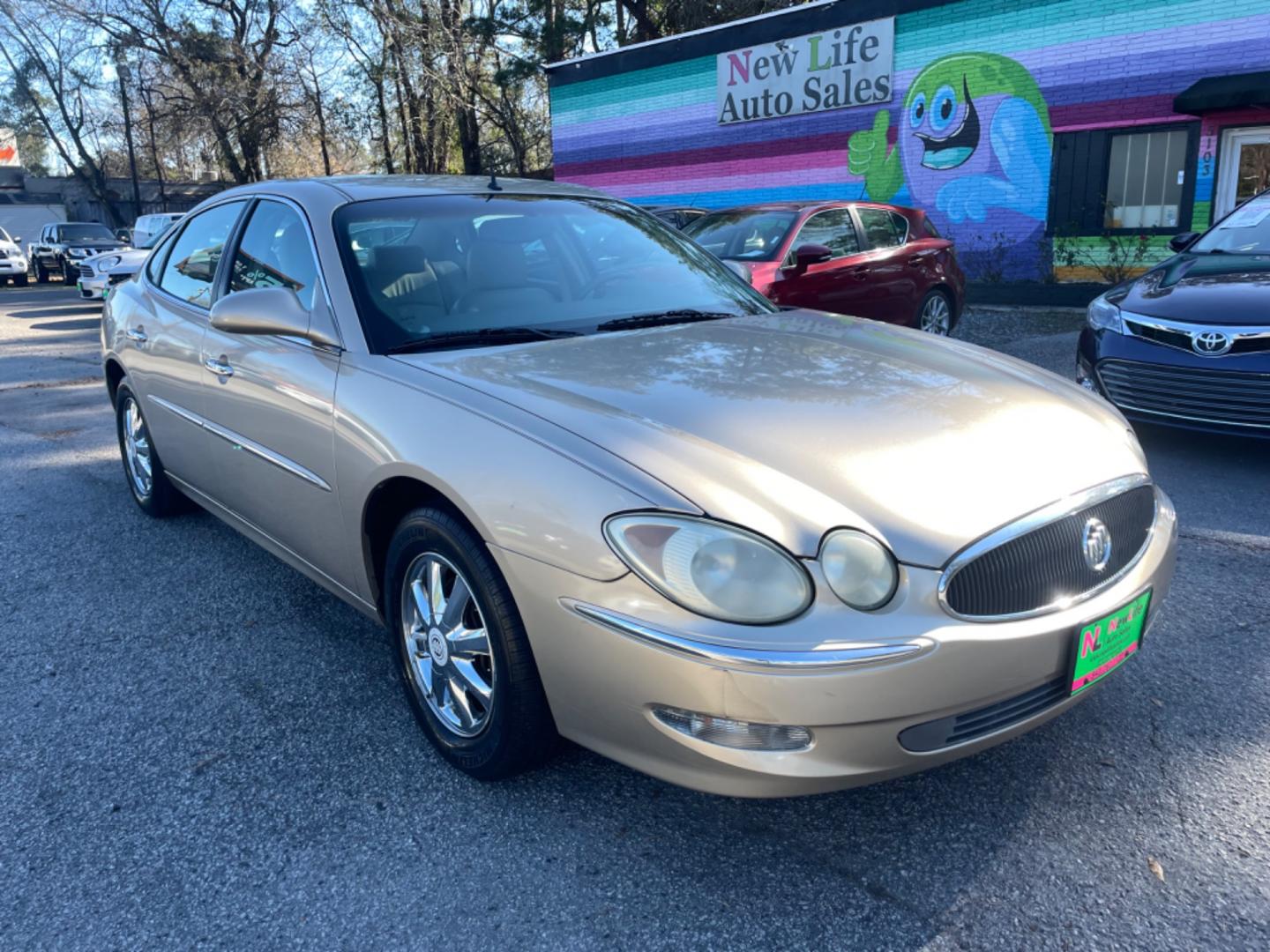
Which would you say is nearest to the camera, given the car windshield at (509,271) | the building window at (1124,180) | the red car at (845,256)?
the car windshield at (509,271)

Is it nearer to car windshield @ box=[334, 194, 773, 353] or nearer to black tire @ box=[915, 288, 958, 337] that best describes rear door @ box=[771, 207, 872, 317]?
black tire @ box=[915, 288, 958, 337]

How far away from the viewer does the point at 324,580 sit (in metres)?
3.23

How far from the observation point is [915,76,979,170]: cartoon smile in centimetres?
1559

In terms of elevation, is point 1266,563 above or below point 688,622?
below

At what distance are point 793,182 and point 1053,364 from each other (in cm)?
1055

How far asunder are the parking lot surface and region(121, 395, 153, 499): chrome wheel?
4.45 ft

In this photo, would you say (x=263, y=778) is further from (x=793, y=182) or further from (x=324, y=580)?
(x=793, y=182)

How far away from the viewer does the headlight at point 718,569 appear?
6.56 feet

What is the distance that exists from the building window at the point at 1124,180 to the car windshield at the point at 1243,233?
8.05 m

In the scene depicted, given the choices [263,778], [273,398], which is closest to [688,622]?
[263,778]

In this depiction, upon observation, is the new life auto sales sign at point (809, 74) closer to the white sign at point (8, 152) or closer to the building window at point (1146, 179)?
the building window at point (1146, 179)

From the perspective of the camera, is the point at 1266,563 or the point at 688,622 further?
the point at 1266,563

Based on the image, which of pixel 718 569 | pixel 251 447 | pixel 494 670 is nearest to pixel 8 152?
pixel 251 447

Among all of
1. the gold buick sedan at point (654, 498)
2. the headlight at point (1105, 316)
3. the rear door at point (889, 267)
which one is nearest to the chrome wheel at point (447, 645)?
the gold buick sedan at point (654, 498)
